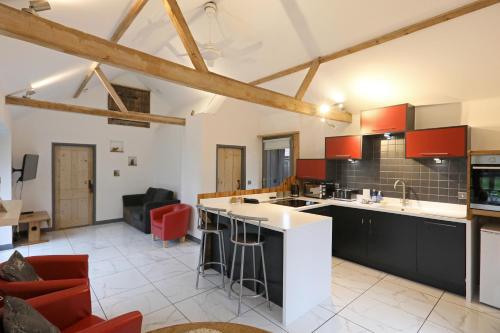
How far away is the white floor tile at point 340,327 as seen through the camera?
2.36 metres

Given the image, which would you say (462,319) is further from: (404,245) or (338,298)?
(338,298)

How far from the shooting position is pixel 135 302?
2.86 m

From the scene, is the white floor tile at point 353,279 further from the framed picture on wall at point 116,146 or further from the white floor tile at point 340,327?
the framed picture on wall at point 116,146

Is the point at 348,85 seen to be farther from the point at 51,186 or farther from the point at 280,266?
the point at 51,186

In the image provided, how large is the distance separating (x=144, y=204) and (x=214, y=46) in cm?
394

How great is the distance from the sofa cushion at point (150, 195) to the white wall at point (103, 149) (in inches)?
11.4

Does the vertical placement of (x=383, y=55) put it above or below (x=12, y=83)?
above

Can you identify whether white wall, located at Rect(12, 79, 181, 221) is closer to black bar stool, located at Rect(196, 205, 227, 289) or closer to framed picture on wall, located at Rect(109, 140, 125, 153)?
framed picture on wall, located at Rect(109, 140, 125, 153)

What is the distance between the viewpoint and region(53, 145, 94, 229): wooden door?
5914mm

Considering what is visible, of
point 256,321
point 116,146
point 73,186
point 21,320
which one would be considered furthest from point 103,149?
point 21,320

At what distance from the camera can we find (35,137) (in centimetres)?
554

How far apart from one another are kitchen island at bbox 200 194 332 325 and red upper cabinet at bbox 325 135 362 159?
5.75 ft

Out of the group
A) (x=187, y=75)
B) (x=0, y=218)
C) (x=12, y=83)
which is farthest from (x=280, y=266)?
(x=12, y=83)

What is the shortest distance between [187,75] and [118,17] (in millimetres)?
1220
